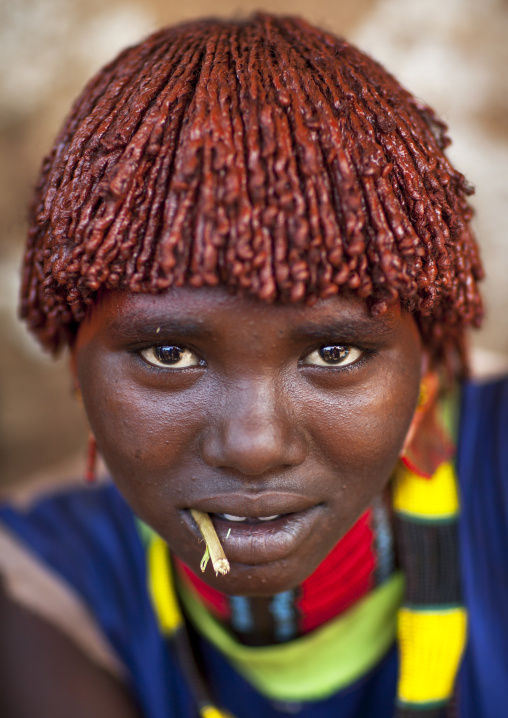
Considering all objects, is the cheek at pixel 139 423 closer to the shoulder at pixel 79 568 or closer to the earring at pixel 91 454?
the earring at pixel 91 454

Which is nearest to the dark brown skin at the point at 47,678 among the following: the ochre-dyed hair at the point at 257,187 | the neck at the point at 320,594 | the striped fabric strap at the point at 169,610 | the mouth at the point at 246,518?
the striped fabric strap at the point at 169,610

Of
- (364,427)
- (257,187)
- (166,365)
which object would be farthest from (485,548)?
(257,187)

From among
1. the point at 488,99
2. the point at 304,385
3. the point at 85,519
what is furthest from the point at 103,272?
the point at 488,99

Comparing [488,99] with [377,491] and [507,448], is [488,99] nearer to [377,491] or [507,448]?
[507,448]

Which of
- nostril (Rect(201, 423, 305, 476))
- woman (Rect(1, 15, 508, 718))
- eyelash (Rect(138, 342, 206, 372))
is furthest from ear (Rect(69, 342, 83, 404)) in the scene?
nostril (Rect(201, 423, 305, 476))

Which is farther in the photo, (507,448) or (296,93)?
(507,448)

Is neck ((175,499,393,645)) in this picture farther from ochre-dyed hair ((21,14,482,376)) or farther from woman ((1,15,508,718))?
ochre-dyed hair ((21,14,482,376))

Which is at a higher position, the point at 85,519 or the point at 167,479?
the point at 167,479

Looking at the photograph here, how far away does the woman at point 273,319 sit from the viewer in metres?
0.80

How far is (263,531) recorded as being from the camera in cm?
94

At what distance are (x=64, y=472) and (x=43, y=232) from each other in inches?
43.0

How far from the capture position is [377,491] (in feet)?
3.32

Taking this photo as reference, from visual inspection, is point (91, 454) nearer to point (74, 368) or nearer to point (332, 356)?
point (74, 368)

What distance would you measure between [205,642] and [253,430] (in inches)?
27.9
